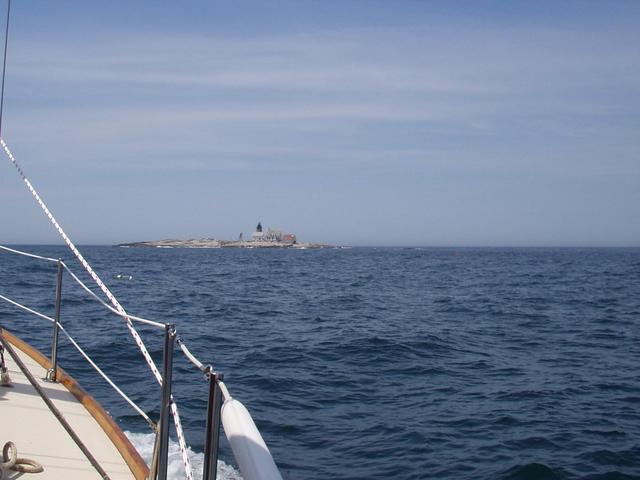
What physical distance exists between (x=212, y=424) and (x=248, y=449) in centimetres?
19


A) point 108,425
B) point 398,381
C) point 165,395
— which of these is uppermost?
point 165,395

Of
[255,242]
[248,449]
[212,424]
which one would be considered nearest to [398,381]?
[212,424]

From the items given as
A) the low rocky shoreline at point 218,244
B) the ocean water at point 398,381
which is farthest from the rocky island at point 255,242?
the ocean water at point 398,381

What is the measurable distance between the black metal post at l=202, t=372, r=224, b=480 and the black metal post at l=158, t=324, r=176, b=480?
368 mm

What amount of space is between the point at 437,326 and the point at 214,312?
5699 mm

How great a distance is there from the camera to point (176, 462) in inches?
225

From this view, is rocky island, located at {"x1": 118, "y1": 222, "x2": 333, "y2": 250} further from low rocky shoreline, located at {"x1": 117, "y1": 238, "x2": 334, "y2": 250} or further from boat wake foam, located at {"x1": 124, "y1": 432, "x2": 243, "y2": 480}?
boat wake foam, located at {"x1": 124, "y1": 432, "x2": 243, "y2": 480}

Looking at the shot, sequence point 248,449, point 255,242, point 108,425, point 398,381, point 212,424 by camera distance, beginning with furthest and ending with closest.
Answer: point 255,242, point 398,381, point 108,425, point 212,424, point 248,449

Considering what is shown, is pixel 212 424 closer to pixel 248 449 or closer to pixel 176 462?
pixel 248 449

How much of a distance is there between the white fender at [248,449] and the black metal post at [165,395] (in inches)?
17.4

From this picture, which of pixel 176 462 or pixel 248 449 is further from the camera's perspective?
pixel 176 462

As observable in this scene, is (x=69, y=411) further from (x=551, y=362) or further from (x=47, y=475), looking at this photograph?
(x=551, y=362)

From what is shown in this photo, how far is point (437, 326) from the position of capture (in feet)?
50.5

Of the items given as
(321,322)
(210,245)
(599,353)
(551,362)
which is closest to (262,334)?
(321,322)
